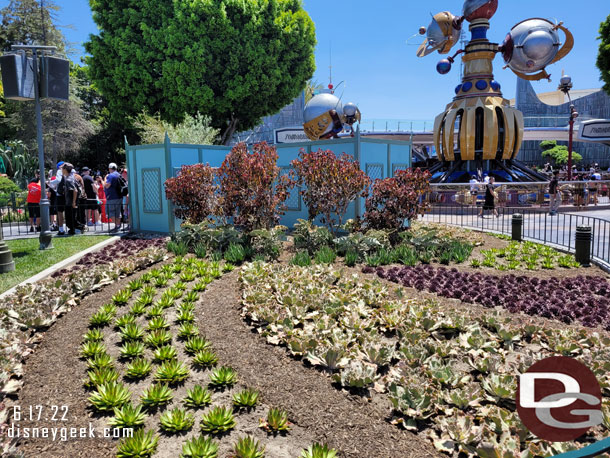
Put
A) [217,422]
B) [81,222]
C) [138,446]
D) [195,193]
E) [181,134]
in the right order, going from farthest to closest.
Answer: [181,134] → [81,222] → [195,193] → [217,422] → [138,446]

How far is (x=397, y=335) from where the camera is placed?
5.03m

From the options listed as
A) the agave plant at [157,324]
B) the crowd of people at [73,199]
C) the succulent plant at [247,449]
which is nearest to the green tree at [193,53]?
the crowd of people at [73,199]

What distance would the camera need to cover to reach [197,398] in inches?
147

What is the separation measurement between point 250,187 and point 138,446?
6774 mm

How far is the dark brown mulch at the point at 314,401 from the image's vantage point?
3279 millimetres

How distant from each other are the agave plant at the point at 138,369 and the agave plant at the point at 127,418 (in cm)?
62

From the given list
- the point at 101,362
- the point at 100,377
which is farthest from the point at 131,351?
the point at 100,377

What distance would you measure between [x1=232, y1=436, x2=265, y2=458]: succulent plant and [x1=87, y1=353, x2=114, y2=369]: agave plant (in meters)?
1.91

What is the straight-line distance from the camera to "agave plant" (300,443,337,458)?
302 cm

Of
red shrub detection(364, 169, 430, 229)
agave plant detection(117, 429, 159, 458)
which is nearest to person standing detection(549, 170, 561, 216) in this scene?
red shrub detection(364, 169, 430, 229)

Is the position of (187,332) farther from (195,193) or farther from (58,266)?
(195,193)

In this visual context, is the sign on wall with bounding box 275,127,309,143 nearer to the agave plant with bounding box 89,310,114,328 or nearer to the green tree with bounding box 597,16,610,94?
the green tree with bounding box 597,16,610,94

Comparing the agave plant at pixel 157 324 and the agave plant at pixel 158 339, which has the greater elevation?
the agave plant at pixel 157 324

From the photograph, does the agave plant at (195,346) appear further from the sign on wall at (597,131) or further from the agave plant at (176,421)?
the sign on wall at (597,131)
